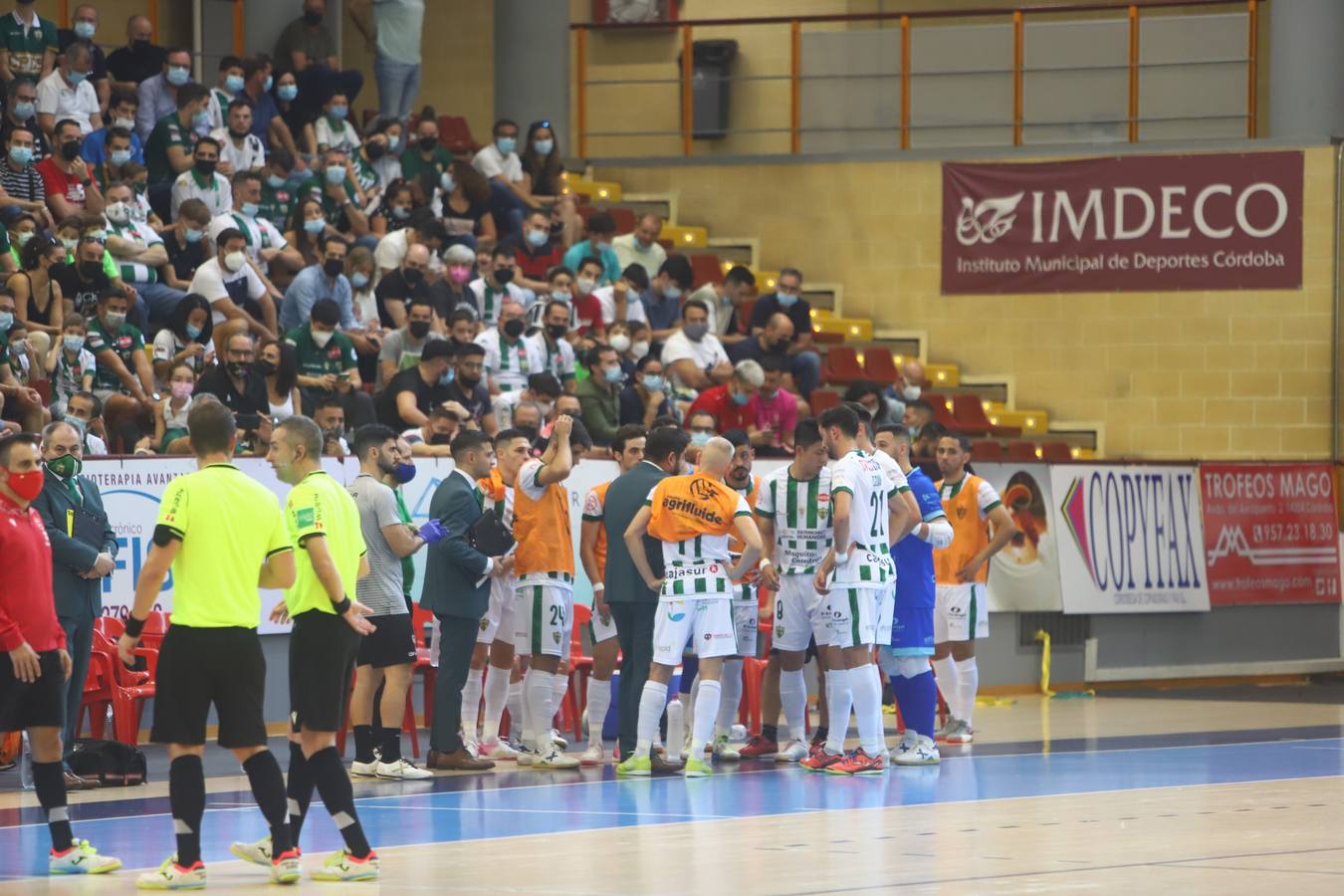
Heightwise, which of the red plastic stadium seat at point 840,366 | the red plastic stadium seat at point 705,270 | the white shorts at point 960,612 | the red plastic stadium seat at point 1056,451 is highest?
the red plastic stadium seat at point 705,270

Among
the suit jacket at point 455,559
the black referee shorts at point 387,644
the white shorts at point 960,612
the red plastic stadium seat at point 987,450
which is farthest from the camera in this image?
the red plastic stadium seat at point 987,450

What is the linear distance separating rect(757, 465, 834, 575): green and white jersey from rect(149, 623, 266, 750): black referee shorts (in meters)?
5.19

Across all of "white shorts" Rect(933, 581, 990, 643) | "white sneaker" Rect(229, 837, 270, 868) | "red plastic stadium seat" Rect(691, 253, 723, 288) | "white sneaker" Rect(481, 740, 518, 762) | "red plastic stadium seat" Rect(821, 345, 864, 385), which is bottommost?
"white sneaker" Rect(481, 740, 518, 762)

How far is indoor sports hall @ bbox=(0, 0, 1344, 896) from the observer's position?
984 cm

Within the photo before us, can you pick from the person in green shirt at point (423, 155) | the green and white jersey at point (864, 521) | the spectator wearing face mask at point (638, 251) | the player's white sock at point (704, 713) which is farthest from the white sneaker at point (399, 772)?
the spectator wearing face mask at point (638, 251)

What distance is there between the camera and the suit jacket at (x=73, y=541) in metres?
12.2

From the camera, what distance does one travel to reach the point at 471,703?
46.4 ft

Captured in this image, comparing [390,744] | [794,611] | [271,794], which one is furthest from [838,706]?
[271,794]

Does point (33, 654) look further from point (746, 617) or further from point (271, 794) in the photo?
point (746, 617)

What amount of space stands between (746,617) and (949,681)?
1.99 m

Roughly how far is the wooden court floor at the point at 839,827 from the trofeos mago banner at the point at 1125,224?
956cm

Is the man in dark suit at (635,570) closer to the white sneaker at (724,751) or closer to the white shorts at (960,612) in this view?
the white sneaker at (724,751)

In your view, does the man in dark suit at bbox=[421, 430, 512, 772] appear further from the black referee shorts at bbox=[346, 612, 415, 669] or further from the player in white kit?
the player in white kit

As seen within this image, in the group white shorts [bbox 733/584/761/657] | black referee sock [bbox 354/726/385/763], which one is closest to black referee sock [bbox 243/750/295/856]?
black referee sock [bbox 354/726/385/763]
